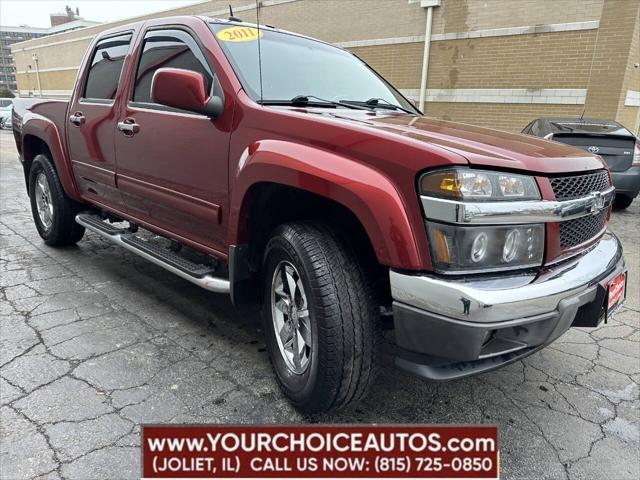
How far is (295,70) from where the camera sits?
297cm

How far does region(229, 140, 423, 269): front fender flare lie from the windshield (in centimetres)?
47

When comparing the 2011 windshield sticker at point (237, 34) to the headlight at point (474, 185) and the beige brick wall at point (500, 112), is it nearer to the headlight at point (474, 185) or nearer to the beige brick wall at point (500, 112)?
the headlight at point (474, 185)

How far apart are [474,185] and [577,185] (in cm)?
65

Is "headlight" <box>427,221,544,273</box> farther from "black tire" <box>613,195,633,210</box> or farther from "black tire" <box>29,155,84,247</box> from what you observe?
"black tire" <box>613,195,633,210</box>

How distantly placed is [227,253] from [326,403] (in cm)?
105

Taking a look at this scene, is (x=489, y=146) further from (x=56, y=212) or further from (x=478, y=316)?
(x=56, y=212)

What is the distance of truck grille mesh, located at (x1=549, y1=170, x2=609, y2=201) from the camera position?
1.98m

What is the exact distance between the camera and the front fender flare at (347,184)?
5.94 feet

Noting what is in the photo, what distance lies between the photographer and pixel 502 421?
2.39 metres

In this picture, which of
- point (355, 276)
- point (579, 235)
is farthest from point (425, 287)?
point (579, 235)

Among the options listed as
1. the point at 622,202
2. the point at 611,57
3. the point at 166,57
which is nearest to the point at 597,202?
the point at 166,57

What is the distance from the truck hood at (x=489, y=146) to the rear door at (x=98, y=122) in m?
2.02

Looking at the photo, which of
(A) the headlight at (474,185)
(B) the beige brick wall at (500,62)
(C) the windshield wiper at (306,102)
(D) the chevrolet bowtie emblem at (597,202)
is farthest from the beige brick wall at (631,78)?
(A) the headlight at (474,185)

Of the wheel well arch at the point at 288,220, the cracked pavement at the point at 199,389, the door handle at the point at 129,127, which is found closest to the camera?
the cracked pavement at the point at 199,389
